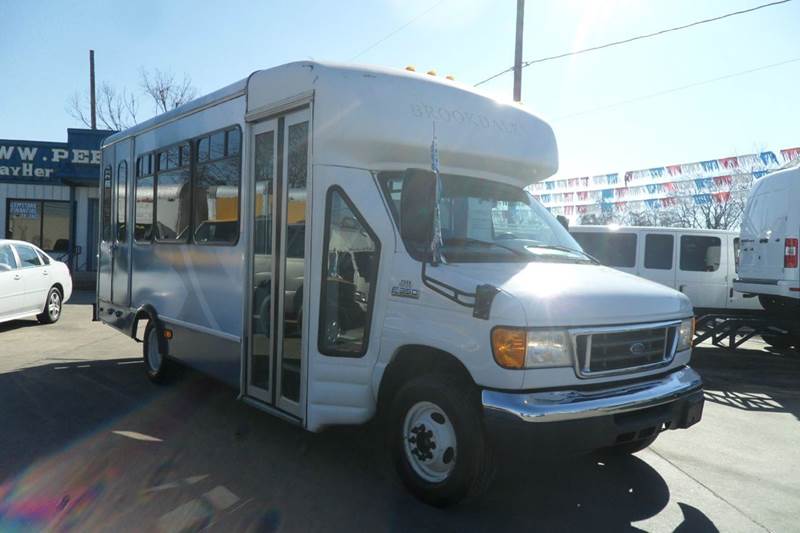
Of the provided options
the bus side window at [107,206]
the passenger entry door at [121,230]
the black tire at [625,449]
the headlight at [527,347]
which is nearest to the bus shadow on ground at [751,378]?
the black tire at [625,449]

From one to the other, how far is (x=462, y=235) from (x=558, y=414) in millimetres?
1427

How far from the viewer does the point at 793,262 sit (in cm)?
889

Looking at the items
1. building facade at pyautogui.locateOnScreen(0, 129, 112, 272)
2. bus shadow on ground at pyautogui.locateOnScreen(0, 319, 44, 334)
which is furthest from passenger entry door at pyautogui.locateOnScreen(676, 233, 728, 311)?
building facade at pyautogui.locateOnScreen(0, 129, 112, 272)

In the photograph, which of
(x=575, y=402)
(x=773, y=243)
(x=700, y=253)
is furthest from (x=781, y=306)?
(x=575, y=402)

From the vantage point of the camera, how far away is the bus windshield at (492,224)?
4216mm

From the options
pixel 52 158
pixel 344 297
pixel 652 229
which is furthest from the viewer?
pixel 52 158

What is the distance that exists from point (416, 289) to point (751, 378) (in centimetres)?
655

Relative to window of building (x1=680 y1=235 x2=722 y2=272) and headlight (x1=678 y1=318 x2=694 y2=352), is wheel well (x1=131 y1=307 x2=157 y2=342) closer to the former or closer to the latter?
headlight (x1=678 y1=318 x2=694 y2=352)

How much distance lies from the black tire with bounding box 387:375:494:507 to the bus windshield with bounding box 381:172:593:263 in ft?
2.75

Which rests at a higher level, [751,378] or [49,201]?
[49,201]

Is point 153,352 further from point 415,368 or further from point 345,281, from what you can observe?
point 415,368

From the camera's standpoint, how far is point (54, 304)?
12.1 meters

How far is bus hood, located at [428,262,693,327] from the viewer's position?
3.52 meters

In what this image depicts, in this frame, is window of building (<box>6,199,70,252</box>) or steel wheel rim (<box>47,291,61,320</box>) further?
window of building (<box>6,199,70,252</box>)
